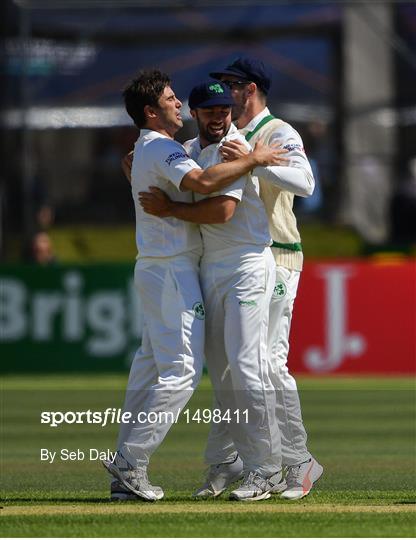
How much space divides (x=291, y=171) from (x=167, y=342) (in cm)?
115

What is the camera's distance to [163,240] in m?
8.01

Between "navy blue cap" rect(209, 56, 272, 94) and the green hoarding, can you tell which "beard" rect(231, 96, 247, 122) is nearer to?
"navy blue cap" rect(209, 56, 272, 94)

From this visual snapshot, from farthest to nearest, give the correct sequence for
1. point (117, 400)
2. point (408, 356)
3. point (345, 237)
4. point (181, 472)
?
point (345, 237) < point (408, 356) < point (117, 400) < point (181, 472)

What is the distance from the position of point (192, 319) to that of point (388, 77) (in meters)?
15.6

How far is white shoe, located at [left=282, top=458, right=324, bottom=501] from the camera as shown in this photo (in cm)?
809

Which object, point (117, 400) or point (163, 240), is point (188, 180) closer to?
point (163, 240)

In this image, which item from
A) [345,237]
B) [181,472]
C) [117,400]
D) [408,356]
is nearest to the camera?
[181,472]

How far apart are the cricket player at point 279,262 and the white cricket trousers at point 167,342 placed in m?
0.52

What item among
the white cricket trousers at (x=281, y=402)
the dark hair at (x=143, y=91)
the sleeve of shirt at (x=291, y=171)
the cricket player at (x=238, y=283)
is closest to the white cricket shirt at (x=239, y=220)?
the cricket player at (x=238, y=283)

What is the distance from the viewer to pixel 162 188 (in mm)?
8047

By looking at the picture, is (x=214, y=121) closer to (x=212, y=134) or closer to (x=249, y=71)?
(x=212, y=134)

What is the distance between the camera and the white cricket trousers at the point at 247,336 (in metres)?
7.92

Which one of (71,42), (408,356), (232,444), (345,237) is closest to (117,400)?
(408,356)

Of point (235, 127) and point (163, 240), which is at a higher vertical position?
point (235, 127)
